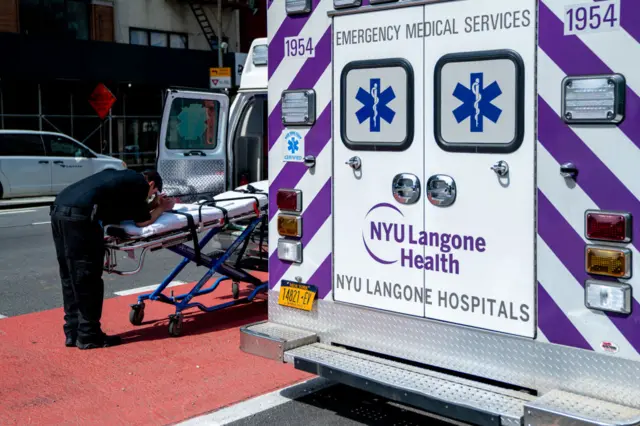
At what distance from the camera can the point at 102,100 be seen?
24.1 meters

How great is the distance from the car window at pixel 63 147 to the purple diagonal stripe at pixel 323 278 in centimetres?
1560

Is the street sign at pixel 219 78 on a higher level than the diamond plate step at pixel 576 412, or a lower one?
higher

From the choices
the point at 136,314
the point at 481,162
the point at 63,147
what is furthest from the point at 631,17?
the point at 63,147

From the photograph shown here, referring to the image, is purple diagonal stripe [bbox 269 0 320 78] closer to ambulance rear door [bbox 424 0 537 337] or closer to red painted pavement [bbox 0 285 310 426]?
ambulance rear door [bbox 424 0 537 337]

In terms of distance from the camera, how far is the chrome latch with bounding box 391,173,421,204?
494 cm

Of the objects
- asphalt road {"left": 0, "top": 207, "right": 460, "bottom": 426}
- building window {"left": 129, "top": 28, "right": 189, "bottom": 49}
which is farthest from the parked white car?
building window {"left": 129, "top": 28, "right": 189, "bottom": 49}

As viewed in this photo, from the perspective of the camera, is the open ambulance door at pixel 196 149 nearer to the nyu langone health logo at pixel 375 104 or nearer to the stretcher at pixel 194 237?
the stretcher at pixel 194 237

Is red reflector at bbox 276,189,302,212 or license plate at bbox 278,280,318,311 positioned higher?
red reflector at bbox 276,189,302,212

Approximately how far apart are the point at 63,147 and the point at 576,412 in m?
17.7

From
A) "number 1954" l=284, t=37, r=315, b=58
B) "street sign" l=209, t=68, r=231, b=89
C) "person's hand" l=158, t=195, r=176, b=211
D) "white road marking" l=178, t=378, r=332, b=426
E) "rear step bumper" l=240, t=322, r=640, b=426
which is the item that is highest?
"street sign" l=209, t=68, r=231, b=89

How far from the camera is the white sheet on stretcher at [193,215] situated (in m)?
7.16

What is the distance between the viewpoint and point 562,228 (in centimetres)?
430

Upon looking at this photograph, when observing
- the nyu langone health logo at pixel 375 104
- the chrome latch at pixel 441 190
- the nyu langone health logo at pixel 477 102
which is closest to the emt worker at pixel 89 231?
the nyu langone health logo at pixel 375 104

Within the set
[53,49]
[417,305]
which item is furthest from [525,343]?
[53,49]
